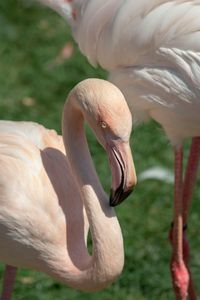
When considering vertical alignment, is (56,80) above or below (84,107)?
below

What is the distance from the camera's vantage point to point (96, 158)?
650 cm

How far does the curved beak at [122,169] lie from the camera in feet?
12.7

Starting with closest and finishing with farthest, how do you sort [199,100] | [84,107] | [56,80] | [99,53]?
[84,107] < [199,100] < [99,53] < [56,80]

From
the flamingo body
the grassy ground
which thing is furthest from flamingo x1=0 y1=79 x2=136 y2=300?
the grassy ground

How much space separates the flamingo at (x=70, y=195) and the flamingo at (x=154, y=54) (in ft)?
1.67

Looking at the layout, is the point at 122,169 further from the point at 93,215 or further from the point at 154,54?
the point at 154,54

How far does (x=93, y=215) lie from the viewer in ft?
13.5

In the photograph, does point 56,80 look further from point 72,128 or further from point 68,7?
point 72,128

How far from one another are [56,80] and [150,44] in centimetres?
279

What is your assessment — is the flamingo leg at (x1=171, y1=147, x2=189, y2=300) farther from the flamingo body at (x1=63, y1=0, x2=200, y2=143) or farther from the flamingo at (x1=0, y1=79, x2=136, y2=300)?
the flamingo at (x1=0, y1=79, x2=136, y2=300)

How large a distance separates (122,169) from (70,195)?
57cm

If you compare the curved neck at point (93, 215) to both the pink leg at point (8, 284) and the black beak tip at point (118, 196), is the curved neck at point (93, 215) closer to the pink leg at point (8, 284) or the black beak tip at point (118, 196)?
the black beak tip at point (118, 196)

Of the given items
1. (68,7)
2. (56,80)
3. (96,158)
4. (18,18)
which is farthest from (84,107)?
(18,18)

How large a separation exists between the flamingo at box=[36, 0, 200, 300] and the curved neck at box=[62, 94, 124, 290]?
53cm
